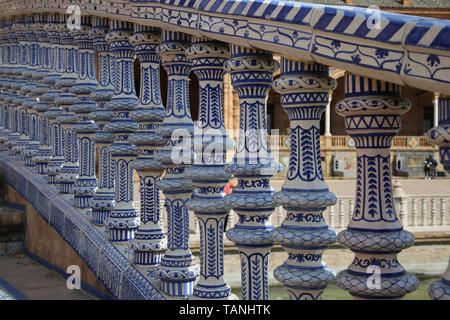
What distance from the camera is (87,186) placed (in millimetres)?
3383

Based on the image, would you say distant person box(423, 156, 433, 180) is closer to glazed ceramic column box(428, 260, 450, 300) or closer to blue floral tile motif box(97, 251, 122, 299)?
blue floral tile motif box(97, 251, 122, 299)

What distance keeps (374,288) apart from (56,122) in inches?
108

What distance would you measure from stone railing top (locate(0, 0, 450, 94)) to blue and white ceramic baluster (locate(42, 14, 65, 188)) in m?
1.53

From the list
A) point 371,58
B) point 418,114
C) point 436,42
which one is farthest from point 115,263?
point 418,114

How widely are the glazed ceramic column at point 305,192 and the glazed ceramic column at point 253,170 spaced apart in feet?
0.65

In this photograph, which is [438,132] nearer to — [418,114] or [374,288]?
[374,288]

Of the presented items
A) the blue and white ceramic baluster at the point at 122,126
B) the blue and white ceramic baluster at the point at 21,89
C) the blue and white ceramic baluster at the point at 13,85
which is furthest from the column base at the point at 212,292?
the blue and white ceramic baluster at the point at 13,85

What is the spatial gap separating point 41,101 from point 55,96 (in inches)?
14.0

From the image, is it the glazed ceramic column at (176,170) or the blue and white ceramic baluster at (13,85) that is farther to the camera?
the blue and white ceramic baluster at (13,85)

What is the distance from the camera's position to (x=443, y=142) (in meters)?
1.30

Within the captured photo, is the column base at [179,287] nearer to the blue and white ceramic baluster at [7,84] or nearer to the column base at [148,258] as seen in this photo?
the column base at [148,258]

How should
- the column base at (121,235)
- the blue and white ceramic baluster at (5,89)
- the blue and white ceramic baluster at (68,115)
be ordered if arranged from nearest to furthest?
the column base at (121,235), the blue and white ceramic baluster at (68,115), the blue and white ceramic baluster at (5,89)

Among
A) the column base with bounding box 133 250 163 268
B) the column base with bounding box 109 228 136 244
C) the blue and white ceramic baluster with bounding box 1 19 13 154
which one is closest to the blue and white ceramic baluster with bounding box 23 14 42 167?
the blue and white ceramic baluster with bounding box 1 19 13 154

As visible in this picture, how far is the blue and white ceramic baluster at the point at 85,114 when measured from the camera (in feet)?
10.7
